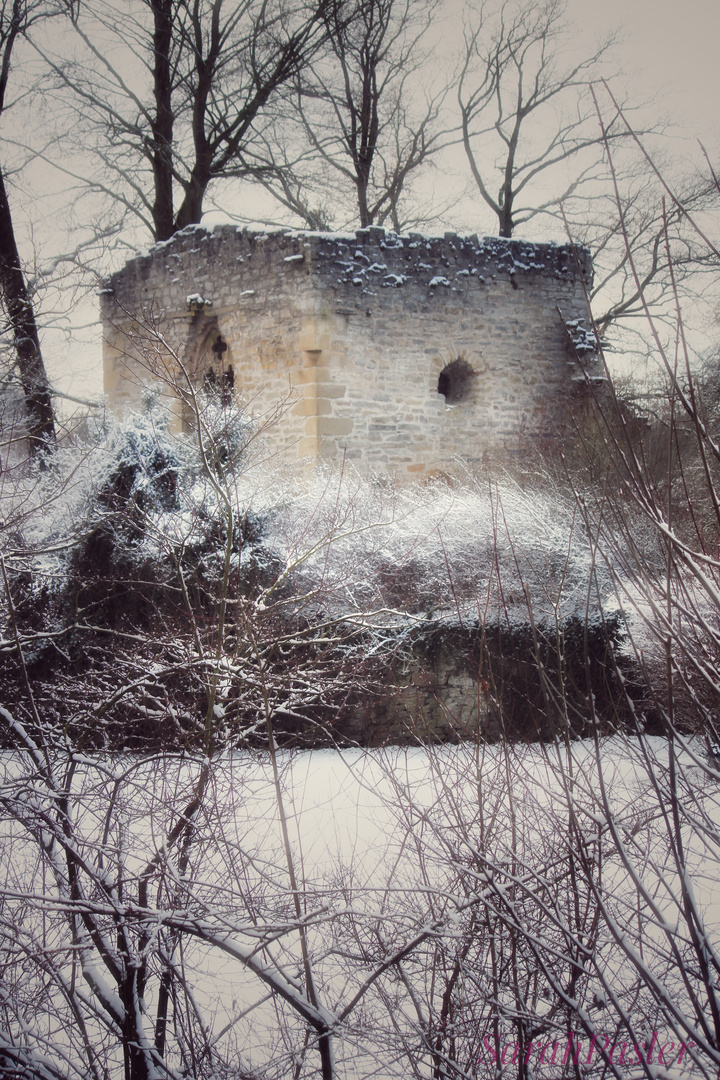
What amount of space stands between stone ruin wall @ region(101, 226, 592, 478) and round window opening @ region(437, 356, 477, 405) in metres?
0.05

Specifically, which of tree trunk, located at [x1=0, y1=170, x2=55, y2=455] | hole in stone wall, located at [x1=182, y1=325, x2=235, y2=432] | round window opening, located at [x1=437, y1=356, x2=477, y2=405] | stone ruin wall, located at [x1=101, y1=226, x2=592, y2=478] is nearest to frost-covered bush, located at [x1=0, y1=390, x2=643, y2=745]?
tree trunk, located at [x1=0, y1=170, x2=55, y2=455]

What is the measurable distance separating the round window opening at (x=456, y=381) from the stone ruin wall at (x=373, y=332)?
5 centimetres

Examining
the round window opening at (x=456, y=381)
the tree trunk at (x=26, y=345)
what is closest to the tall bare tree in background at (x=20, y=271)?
the tree trunk at (x=26, y=345)

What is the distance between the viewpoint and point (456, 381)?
35.9ft

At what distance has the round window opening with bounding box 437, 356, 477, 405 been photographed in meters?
10.7

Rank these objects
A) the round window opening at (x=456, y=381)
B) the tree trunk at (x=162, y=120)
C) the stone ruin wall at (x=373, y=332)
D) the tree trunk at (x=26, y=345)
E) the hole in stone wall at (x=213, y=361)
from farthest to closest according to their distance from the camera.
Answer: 1. the tree trunk at (x=162, y=120)
2. the round window opening at (x=456, y=381)
3. the hole in stone wall at (x=213, y=361)
4. the stone ruin wall at (x=373, y=332)
5. the tree trunk at (x=26, y=345)

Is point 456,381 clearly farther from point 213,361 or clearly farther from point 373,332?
point 213,361

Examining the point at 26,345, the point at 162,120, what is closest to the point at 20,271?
the point at 26,345

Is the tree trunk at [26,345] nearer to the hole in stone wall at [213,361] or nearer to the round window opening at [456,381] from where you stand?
the hole in stone wall at [213,361]

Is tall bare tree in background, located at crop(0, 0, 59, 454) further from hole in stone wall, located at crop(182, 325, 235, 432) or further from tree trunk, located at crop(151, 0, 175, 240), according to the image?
tree trunk, located at crop(151, 0, 175, 240)

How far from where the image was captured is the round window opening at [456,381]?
10727mm

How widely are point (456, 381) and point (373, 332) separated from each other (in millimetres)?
1631

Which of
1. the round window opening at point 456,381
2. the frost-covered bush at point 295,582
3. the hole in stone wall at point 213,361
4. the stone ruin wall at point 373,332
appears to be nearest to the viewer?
the frost-covered bush at point 295,582

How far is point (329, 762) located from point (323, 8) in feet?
49.8
